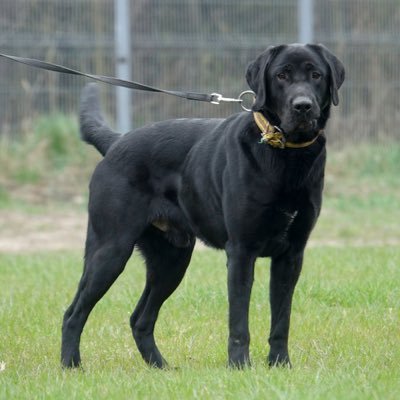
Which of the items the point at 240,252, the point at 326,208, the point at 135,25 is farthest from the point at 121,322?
the point at 135,25

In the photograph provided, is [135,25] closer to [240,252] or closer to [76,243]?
[76,243]

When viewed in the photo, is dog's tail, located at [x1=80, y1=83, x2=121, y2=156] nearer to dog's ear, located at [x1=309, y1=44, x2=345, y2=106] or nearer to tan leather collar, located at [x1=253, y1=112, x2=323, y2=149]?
tan leather collar, located at [x1=253, y1=112, x2=323, y2=149]

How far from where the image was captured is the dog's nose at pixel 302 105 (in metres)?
4.63

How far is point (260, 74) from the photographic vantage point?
489cm

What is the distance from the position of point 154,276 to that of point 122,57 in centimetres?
742

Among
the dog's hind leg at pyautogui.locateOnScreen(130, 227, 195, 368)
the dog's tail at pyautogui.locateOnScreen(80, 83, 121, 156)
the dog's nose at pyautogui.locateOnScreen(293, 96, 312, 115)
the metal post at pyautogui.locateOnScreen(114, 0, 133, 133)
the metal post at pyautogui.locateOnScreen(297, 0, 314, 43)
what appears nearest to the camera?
the dog's nose at pyautogui.locateOnScreen(293, 96, 312, 115)

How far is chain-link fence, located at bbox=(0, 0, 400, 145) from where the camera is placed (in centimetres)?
1285

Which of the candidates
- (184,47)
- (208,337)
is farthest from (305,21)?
(208,337)

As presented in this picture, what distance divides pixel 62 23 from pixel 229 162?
27.6ft

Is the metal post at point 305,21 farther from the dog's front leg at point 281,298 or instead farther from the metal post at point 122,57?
the dog's front leg at point 281,298

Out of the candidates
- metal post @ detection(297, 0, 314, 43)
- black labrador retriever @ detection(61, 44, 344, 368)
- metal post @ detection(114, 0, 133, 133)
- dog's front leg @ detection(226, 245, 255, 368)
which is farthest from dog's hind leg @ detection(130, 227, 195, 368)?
metal post @ detection(297, 0, 314, 43)

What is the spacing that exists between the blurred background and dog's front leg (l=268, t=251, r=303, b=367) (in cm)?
738

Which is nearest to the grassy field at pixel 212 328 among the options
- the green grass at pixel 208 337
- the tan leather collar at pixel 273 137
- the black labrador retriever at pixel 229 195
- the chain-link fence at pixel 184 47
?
the green grass at pixel 208 337

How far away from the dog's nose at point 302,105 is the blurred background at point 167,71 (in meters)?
7.76
